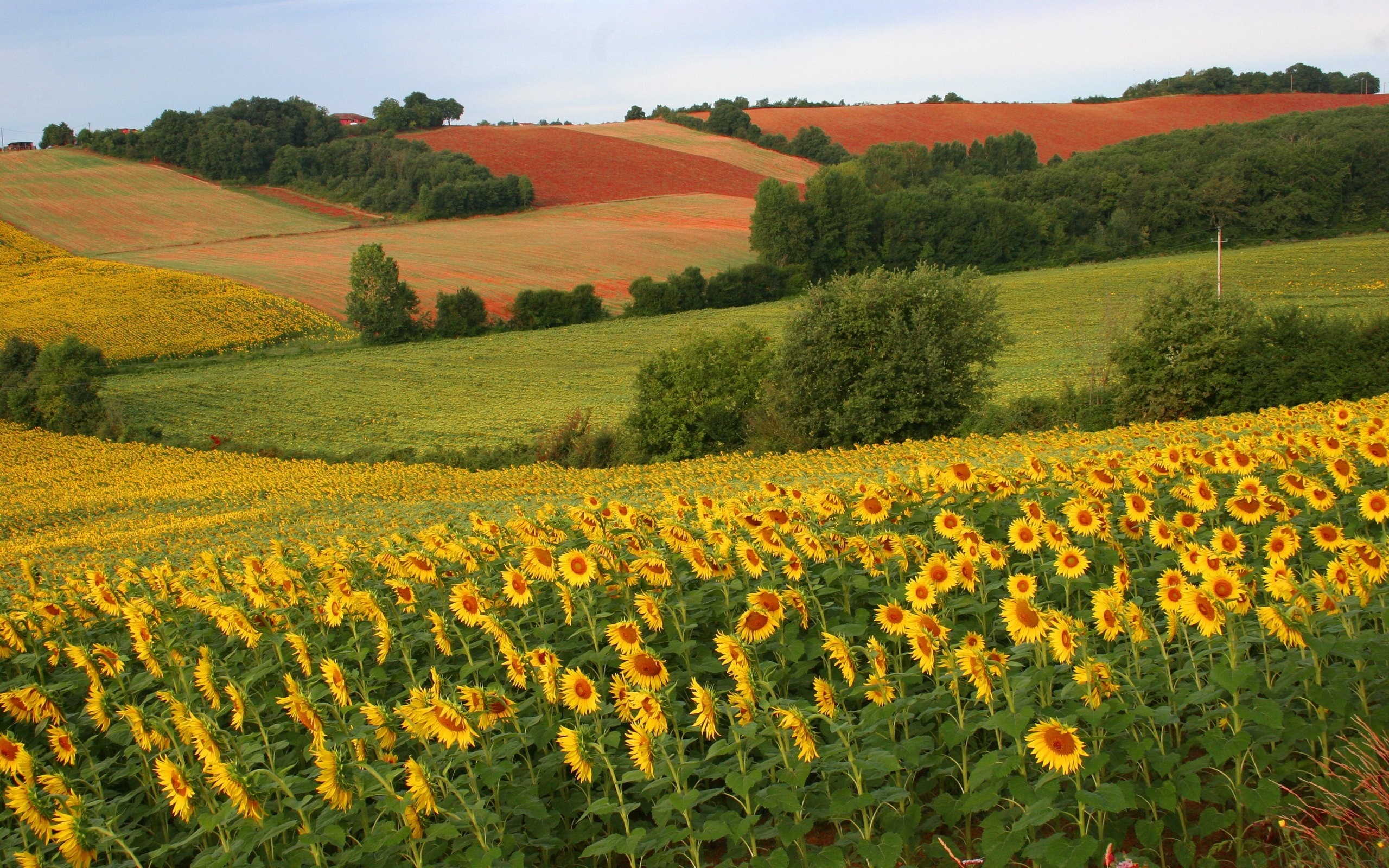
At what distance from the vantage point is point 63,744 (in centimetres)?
421

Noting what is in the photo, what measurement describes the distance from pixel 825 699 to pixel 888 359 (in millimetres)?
26517

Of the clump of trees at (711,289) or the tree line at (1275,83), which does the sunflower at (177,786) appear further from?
the tree line at (1275,83)

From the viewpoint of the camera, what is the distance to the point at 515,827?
4043mm

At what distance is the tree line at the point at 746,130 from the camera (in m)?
108

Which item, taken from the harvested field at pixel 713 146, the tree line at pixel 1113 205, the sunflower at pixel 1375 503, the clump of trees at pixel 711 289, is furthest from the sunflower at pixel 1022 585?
the harvested field at pixel 713 146

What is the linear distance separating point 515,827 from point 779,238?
75123mm

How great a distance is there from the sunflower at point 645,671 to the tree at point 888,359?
1005 inches

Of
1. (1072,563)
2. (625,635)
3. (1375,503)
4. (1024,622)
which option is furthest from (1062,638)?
(1375,503)

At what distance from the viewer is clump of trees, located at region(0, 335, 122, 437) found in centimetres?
3966

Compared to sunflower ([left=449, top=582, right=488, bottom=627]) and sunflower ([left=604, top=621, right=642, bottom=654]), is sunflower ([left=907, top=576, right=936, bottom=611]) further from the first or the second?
sunflower ([left=449, top=582, right=488, bottom=627])

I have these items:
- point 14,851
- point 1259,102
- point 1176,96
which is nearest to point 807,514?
point 14,851

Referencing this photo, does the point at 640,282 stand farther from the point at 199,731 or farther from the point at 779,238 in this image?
the point at 199,731

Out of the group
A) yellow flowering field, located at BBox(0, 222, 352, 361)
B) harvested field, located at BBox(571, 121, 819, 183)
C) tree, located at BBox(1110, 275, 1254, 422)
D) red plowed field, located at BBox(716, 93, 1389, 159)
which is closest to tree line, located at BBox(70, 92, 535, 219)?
harvested field, located at BBox(571, 121, 819, 183)

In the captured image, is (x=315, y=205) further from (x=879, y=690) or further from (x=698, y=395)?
(x=879, y=690)
